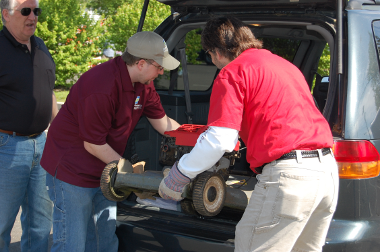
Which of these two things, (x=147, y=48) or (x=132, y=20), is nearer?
(x=147, y=48)

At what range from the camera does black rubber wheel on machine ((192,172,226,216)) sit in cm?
211

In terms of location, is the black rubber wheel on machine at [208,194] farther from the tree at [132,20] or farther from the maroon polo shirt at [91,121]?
the tree at [132,20]

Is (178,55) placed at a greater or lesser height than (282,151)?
greater

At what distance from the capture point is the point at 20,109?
2975mm

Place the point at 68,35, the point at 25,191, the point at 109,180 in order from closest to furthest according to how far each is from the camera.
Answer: the point at 109,180 < the point at 25,191 < the point at 68,35

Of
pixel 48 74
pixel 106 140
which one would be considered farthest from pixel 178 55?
pixel 106 140

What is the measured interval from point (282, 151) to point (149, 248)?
1.14 meters

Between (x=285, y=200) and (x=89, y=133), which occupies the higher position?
(x=89, y=133)

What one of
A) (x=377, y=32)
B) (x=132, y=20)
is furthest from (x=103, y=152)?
(x=132, y=20)

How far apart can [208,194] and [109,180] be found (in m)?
0.60

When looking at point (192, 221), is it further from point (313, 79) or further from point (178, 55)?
point (313, 79)

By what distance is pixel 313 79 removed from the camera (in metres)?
4.86

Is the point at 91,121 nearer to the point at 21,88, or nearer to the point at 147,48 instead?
the point at 147,48

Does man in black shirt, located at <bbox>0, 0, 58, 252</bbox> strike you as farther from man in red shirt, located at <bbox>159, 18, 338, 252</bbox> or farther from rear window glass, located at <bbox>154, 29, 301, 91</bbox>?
rear window glass, located at <bbox>154, 29, 301, 91</bbox>
